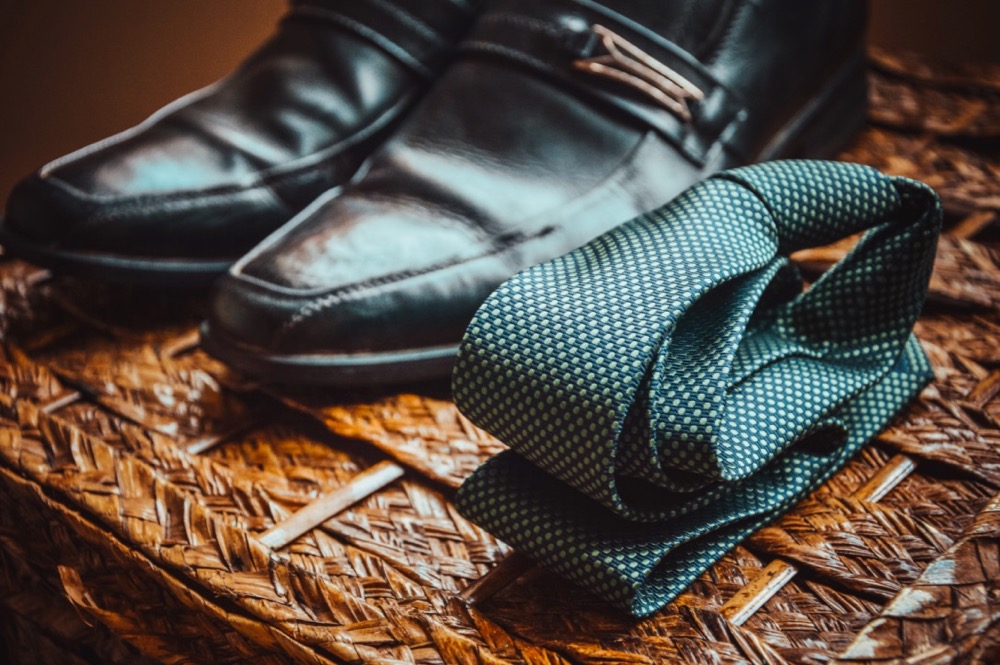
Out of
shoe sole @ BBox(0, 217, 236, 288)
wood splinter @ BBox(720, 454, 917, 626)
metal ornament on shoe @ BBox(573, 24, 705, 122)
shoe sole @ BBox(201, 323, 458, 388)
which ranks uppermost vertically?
metal ornament on shoe @ BBox(573, 24, 705, 122)

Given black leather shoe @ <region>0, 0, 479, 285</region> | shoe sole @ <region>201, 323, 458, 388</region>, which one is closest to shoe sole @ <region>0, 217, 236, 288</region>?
black leather shoe @ <region>0, 0, 479, 285</region>

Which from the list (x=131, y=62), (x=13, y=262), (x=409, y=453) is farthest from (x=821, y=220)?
(x=131, y=62)

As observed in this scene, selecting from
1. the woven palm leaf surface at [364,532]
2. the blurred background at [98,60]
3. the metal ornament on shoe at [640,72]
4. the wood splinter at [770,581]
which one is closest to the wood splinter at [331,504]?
the woven palm leaf surface at [364,532]

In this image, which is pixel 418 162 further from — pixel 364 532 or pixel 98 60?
pixel 98 60

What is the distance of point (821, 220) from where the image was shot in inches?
20.0

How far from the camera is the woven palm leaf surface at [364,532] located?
0.43m

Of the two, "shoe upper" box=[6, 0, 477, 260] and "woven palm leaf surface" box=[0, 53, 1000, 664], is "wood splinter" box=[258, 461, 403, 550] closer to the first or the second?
"woven palm leaf surface" box=[0, 53, 1000, 664]

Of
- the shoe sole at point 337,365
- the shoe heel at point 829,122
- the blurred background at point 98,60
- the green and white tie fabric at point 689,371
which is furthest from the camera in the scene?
the blurred background at point 98,60

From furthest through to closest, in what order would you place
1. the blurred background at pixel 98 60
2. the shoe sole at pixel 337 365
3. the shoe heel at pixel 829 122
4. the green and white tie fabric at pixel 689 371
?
the blurred background at pixel 98 60 < the shoe heel at pixel 829 122 < the shoe sole at pixel 337 365 < the green and white tie fabric at pixel 689 371

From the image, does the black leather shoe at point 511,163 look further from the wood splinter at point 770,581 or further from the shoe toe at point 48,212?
the wood splinter at point 770,581

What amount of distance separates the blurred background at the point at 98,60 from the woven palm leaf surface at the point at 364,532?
45 centimetres

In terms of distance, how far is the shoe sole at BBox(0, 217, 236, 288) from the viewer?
2.26ft

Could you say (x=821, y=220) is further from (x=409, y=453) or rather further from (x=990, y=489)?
(x=409, y=453)

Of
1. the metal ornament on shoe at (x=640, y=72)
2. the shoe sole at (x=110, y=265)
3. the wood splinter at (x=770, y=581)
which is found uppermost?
the metal ornament on shoe at (x=640, y=72)
